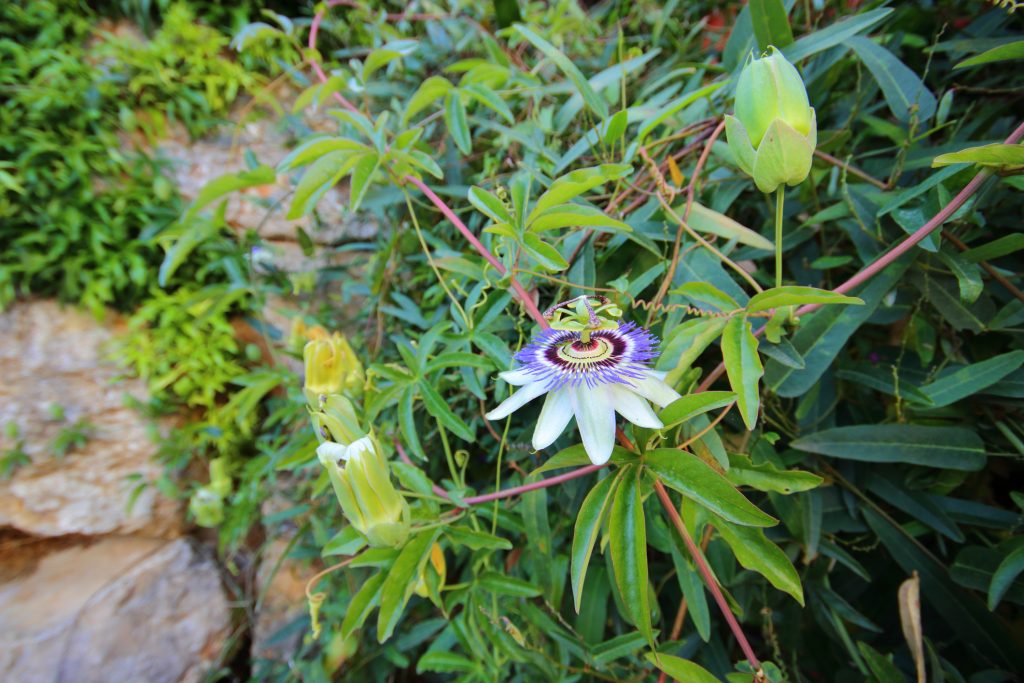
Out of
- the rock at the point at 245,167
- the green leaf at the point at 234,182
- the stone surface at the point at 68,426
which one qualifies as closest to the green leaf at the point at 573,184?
the green leaf at the point at 234,182

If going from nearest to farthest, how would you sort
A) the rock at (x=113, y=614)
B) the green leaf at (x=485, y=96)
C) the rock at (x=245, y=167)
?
1. the green leaf at (x=485, y=96)
2. the rock at (x=113, y=614)
3. the rock at (x=245, y=167)

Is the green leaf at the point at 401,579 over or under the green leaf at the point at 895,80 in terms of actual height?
under

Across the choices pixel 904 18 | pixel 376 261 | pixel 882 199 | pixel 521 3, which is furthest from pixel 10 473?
pixel 904 18

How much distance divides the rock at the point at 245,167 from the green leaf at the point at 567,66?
83cm

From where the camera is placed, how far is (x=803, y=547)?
673 millimetres

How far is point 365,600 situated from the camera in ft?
1.92

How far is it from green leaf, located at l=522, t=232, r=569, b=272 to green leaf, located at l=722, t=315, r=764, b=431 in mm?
170

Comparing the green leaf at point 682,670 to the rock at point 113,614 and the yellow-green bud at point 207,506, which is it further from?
the rock at point 113,614

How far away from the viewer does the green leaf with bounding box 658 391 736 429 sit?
45 cm

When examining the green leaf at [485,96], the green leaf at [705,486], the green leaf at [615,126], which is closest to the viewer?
the green leaf at [705,486]

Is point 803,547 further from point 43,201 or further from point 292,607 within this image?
point 43,201

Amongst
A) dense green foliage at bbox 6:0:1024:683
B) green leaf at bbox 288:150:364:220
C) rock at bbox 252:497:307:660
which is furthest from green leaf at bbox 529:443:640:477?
rock at bbox 252:497:307:660

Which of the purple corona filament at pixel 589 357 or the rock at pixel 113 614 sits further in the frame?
the rock at pixel 113 614

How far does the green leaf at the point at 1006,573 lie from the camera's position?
1.79 feet
